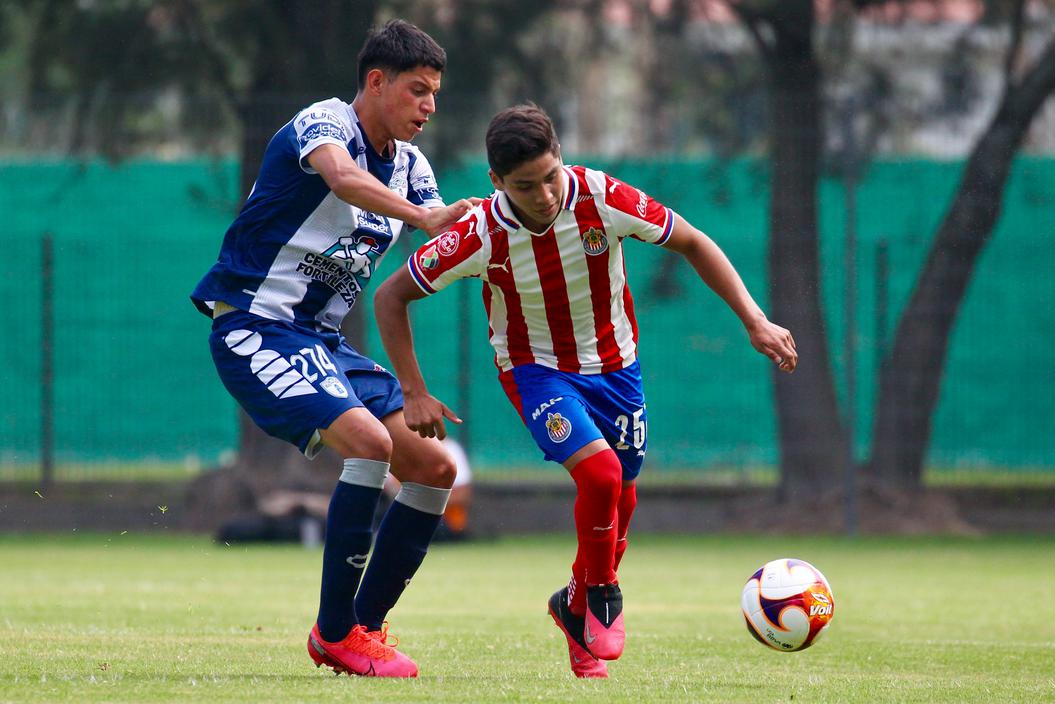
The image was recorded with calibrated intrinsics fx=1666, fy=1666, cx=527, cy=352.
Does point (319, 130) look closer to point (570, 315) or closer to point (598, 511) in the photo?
point (570, 315)

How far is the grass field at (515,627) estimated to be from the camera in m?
4.93

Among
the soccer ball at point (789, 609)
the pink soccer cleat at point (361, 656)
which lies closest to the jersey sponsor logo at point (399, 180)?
the pink soccer cleat at point (361, 656)

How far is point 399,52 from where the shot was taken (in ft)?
18.1

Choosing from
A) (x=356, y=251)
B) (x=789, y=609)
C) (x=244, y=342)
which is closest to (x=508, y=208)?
(x=356, y=251)

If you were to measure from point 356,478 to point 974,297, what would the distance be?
10.0 m

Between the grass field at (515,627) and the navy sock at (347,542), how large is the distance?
0.69 feet

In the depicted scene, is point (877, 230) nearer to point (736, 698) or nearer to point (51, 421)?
point (51, 421)

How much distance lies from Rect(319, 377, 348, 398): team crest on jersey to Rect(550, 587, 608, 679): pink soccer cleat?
3.63 ft

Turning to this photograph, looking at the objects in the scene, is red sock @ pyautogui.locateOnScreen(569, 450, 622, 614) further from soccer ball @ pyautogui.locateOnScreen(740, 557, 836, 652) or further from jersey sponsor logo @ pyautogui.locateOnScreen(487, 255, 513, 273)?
jersey sponsor logo @ pyautogui.locateOnScreen(487, 255, 513, 273)

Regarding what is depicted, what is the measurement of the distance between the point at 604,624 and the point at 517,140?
1619mm

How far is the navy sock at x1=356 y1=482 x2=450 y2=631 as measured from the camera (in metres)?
5.65

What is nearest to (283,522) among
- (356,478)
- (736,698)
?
(356,478)

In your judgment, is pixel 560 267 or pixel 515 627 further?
pixel 515 627

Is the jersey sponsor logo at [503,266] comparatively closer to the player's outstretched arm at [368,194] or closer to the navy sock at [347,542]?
the player's outstretched arm at [368,194]
